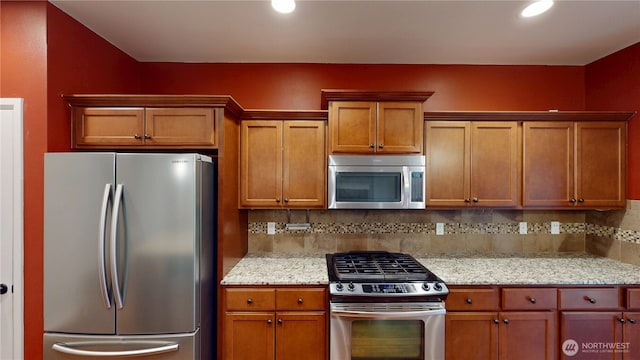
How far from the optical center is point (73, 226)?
6.09 feet

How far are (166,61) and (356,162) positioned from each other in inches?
79.6

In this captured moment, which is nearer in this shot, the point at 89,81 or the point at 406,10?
the point at 406,10

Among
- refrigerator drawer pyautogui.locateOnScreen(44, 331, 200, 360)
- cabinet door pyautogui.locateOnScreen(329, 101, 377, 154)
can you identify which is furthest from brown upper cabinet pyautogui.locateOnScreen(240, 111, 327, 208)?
refrigerator drawer pyautogui.locateOnScreen(44, 331, 200, 360)

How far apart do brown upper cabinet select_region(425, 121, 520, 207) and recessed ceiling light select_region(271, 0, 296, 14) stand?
140cm

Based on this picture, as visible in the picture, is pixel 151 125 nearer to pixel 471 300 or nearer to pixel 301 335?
pixel 301 335

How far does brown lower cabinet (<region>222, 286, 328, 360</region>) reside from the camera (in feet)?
7.06

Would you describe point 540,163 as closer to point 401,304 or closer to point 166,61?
point 401,304

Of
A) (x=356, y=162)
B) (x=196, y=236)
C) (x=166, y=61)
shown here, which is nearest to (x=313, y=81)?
(x=356, y=162)

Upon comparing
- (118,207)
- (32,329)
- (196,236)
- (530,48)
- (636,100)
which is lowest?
(32,329)

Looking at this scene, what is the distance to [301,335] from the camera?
2158 millimetres

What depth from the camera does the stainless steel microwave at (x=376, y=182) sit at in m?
2.49

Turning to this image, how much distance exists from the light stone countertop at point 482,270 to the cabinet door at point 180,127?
1019 mm

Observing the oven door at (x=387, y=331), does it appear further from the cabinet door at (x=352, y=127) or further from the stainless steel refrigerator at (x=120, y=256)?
the cabinet door at (x=352, y=127)

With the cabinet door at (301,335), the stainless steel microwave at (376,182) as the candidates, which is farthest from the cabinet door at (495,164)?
the cabinet door at (301,335)
